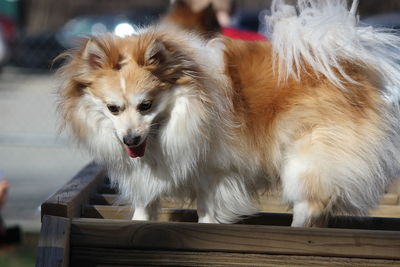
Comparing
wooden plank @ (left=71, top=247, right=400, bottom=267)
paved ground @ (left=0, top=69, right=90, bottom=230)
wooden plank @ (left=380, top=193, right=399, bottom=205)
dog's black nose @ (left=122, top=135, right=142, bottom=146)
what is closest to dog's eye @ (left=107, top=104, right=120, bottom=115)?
dog's black nose @ (left=122, top=135, right=142, bottom=146)

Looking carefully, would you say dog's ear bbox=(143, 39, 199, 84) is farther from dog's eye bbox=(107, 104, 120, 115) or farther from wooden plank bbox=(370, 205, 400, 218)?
wooden plank bbox=(370, 205, 400, 218)

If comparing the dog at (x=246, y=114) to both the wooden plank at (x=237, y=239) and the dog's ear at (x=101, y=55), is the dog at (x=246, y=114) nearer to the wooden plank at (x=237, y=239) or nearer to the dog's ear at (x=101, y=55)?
the dog's ear at (x=101, y=55)

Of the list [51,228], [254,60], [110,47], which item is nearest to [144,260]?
[51,228]

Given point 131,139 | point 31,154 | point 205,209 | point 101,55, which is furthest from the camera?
point 31,154

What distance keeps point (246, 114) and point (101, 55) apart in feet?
2.57

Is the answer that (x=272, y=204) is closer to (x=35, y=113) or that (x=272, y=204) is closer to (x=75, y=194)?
(x=75, y=194)

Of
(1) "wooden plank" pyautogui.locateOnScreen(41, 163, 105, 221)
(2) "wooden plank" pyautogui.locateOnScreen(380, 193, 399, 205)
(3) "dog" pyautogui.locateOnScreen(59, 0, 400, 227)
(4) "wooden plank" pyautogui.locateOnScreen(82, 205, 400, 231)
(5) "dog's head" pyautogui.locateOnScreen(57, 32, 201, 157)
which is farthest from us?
(2) "wooden plank" pyautogui.locateOnScreen(380, 193, 399, 205)

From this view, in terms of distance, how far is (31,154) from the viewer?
9102mm

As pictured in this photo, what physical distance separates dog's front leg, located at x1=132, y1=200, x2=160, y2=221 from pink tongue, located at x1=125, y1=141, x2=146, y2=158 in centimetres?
37

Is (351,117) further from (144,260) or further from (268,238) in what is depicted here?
(144,260)

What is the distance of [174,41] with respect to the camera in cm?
366

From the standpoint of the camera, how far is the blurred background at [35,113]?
587 cm

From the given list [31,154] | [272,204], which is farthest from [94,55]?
[31,154]

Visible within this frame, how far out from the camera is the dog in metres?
3.52
